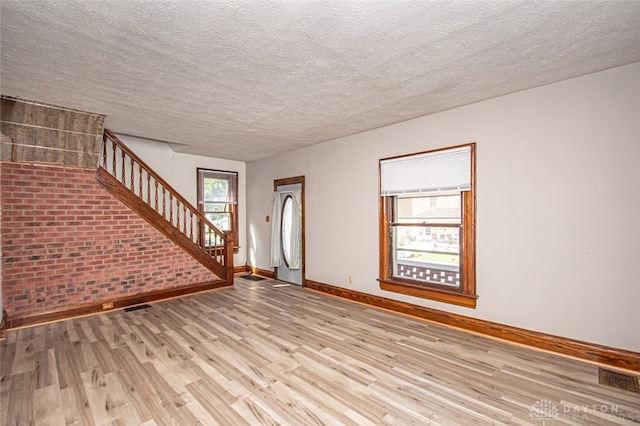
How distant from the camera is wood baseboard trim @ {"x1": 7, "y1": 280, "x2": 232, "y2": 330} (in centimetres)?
380

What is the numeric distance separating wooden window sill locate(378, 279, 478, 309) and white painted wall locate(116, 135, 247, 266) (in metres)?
4.26

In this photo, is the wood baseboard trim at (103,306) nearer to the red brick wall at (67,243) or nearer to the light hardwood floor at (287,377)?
the red brick wall at (67,243)

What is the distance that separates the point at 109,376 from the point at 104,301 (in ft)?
→ 7.61

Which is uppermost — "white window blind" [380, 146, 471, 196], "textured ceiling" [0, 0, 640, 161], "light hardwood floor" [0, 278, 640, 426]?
"textured ceiling" [0, 0, 640, 161]

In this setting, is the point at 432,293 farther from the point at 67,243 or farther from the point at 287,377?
the point at 67,243

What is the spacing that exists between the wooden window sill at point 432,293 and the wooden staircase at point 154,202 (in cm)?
338

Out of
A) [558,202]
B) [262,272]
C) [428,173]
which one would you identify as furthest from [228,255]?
[558,202]

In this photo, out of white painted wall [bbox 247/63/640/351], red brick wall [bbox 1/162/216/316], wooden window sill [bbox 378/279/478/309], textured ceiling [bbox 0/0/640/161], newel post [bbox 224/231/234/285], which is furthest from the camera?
newel post [bbox 224/231/234/285]

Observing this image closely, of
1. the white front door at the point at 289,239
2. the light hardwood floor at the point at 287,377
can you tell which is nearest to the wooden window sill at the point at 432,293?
the light hardwood floor at the point at 287,377

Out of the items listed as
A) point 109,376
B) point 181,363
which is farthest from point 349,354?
point 109,376

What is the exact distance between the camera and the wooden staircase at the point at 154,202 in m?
4.64

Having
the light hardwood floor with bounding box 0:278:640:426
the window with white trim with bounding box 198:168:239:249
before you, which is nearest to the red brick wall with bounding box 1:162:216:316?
the light hardwood floor with bounding box 0:278:640:426

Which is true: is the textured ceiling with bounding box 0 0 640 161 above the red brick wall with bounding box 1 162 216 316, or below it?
above

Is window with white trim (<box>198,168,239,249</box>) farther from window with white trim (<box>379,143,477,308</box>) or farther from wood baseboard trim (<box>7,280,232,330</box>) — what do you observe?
window with white trim (<box>379,143,477,308</box>)
